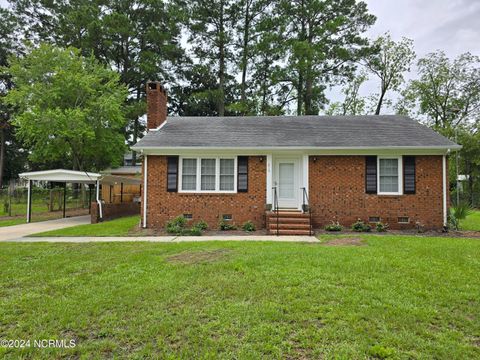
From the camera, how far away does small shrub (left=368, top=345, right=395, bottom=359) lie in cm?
276

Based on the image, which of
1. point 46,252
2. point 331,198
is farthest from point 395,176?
point 46,252

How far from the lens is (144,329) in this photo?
3213 mm

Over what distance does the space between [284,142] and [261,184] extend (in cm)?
190

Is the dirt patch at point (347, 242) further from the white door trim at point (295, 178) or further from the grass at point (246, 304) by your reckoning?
the white door trim at point (295, 178)

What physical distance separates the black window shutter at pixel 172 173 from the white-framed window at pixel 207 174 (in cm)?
19

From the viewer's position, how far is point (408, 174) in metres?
10.9

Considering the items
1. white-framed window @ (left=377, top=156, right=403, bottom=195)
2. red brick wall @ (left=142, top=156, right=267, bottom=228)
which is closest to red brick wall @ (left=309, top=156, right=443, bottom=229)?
white-framed window @ (left=377, top=156, right=403, bottom=195)

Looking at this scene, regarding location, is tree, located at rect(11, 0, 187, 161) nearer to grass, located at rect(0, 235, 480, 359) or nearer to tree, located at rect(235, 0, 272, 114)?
tree, located at rect(235, 0, 272, 114)

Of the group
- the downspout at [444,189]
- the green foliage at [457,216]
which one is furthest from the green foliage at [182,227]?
the green foliage at [457,216]

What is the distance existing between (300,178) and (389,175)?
3266 mm

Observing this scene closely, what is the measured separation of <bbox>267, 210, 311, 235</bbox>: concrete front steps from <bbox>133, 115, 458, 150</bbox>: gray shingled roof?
8.39ft

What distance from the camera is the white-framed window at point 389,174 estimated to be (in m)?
10.9

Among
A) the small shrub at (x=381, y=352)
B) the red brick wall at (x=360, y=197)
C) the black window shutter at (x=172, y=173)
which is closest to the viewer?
the small shrub at (x=381, y=352)

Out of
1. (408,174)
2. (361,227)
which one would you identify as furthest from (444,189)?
(361,227)
